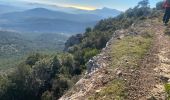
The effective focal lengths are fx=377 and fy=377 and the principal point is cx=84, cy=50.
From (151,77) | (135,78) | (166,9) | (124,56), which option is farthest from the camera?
(166,9)

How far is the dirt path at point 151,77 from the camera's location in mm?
21109

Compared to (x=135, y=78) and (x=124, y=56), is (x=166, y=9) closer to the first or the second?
(x=124, y=56)

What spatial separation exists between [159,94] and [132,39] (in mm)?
18076

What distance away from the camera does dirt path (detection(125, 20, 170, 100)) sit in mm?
21109

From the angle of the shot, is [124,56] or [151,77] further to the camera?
[124,56]

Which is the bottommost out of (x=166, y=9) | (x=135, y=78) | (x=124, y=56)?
(x=135, y=78)

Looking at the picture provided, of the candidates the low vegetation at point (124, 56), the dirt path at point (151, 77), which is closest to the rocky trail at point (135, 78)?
the dirt path at point (151, 77)

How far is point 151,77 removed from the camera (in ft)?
79.3

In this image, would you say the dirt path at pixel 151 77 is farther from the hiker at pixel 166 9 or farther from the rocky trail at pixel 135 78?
the hiker at pixel 166 9

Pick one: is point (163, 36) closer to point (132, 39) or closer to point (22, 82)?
point (132, 39)

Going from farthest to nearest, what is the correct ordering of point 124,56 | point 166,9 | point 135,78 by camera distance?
point 166,9 < point 124,56 < point 135,78

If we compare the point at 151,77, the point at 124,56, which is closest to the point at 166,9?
the point at 124,56

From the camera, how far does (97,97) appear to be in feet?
69.6

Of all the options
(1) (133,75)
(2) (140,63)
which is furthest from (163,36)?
(1) (133,75)
